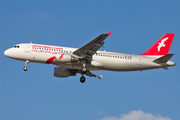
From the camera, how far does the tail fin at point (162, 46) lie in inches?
1896

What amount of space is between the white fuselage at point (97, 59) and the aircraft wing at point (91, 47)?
4.32 feet

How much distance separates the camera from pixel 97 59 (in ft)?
149

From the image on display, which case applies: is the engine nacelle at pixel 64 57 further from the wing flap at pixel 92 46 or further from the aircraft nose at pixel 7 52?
the aircraft nose at pixel 7 52

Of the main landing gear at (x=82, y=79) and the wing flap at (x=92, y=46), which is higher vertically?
the wing flap at (x=92, y=46)

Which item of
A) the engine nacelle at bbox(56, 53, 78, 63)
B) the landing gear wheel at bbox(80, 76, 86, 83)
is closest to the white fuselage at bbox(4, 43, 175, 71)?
the engine nacelle at bbox(56, 53, 78, 63)

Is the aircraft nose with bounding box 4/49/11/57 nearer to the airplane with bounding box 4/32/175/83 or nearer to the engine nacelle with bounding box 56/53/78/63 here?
the airplane with bounding box 4/32/175/83

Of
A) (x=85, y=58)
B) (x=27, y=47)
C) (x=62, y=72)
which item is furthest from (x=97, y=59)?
(x=27, y=47)

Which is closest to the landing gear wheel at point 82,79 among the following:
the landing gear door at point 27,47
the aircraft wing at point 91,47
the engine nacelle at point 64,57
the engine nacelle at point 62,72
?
the engine nacelle at point 62,72

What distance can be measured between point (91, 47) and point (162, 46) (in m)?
12.1

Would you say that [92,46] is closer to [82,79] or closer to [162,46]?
[82,79]

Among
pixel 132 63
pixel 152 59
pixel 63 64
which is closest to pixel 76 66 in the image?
pixel 63 64

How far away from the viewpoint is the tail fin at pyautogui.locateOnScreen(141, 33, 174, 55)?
48156mm

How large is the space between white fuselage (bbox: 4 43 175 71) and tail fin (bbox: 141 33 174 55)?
249 cm

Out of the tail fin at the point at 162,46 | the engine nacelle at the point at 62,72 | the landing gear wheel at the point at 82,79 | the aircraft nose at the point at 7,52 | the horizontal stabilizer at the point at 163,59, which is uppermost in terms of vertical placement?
the tail fin at the point at 162,46
